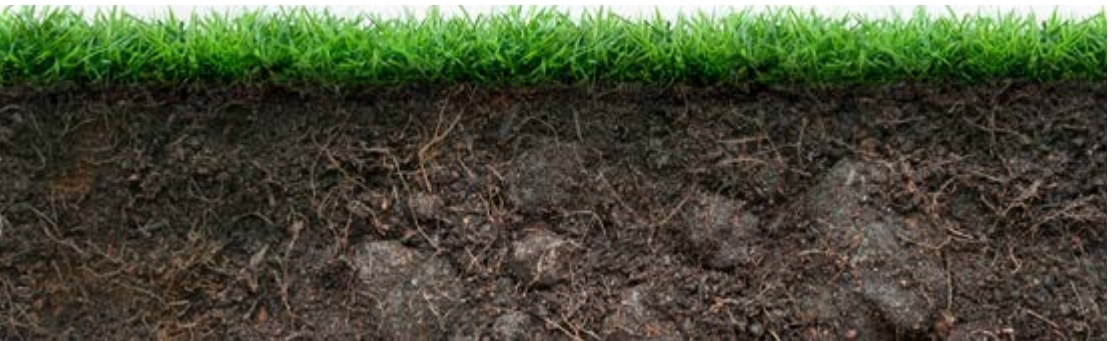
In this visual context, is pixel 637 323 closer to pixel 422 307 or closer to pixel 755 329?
pixel 755 329

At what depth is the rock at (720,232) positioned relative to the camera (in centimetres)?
295

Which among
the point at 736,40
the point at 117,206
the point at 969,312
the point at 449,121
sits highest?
the point at 736,40

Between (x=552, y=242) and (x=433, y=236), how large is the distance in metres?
0.28

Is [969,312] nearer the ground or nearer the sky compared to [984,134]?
nearer the ground

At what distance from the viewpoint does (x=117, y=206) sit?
3.02 meters

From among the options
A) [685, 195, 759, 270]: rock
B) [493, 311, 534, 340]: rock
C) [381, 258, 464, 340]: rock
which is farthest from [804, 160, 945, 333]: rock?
[381, 258, 464, 340]: rock

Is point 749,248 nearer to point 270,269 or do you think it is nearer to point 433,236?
point 433,236

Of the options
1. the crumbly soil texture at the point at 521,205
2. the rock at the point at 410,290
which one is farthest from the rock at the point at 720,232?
the rock at the point at 410,290

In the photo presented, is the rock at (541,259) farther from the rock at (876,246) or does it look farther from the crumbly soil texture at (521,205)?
the rock at (876,246)

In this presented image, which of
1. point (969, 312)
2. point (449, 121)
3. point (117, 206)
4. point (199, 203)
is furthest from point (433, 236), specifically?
point (969, 312)

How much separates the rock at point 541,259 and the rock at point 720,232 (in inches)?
11.7

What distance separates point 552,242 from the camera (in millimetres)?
2955

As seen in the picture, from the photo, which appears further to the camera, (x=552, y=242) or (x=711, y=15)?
(x=711, y=15)

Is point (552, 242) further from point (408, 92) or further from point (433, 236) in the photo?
point (408, 92)
